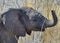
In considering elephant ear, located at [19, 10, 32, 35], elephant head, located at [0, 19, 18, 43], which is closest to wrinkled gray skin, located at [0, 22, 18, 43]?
elephant head, located at [0, 19, 18, 43]

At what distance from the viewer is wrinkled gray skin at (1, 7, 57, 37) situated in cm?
→ 550

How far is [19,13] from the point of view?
5559 mm

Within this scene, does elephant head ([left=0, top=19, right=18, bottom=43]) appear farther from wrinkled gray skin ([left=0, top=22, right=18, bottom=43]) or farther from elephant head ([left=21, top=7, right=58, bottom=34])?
elephant head ([left=21, top=7, right=58, bottom=34])

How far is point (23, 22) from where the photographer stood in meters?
5.52

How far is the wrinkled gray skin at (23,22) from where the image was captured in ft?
18.1

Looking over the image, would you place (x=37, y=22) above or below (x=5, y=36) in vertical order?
above

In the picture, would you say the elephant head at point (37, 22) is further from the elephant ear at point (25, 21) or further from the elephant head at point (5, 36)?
the elephant head at point (5, 36)

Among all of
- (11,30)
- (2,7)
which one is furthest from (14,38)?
(2,7)

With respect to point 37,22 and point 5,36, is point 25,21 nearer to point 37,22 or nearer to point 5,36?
point 37,22

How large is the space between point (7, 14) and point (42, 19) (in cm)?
42

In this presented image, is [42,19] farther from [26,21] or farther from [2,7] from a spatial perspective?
[2,7]

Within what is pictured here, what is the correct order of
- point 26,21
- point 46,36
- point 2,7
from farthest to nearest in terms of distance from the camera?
1. point 2,7
2. point 46,36
3. point 26,21

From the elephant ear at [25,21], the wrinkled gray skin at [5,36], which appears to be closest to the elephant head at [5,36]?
the wrinkled gray skin at [5,36]

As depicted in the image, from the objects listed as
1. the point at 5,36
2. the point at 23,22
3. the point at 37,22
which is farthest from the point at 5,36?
the point at 37,22
